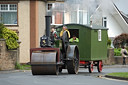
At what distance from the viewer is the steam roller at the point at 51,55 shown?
24750 millimetres

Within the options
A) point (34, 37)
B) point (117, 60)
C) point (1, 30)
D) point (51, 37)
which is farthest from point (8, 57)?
point (117, 60)

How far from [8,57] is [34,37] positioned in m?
6.48

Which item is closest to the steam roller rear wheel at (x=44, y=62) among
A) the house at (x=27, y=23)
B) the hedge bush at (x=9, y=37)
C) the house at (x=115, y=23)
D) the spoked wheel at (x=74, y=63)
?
the spoked wheel at (x=74, y=63)

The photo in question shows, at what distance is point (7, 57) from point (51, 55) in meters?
11.2

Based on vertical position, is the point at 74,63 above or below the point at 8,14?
below

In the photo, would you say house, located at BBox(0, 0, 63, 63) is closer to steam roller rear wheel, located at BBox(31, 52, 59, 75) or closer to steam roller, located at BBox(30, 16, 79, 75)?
steam roller, located at BBox(30, 16, 79, 75)

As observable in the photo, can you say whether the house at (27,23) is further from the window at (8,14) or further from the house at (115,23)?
the house at (115,23)

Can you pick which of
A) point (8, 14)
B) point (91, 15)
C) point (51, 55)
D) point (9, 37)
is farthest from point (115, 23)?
point (51, 55)

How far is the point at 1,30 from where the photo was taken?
37438 mm

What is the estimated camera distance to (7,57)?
35500mm

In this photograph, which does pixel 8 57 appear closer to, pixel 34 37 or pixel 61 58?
pixel 34 37

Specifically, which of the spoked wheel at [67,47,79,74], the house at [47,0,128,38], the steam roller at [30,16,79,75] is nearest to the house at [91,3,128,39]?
the house at [47,0,128,38]

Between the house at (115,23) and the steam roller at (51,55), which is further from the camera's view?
the house at (115,23)

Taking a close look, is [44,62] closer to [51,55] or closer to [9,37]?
[51,55]
